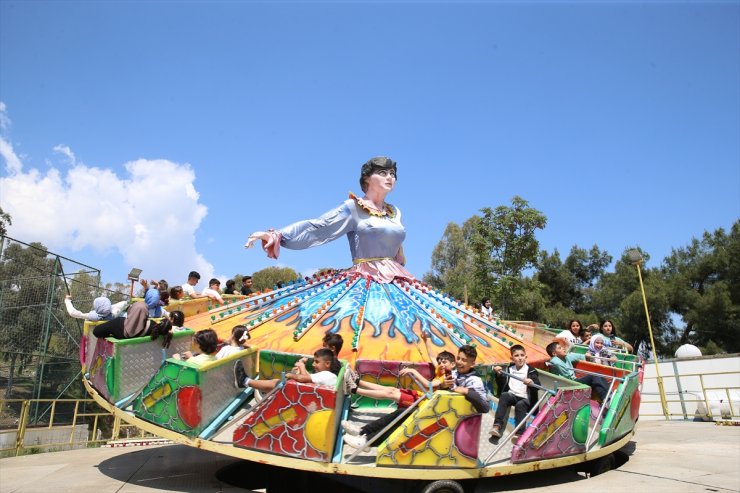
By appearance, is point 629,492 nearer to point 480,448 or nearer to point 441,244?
point 480,448

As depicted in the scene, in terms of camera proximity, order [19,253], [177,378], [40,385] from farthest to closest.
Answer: [19,253] → [40,385] → [177,378]

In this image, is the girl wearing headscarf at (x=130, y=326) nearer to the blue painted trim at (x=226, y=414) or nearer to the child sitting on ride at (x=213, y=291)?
the blue painted trim at (x=226, y=414)

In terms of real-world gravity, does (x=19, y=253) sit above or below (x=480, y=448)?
above

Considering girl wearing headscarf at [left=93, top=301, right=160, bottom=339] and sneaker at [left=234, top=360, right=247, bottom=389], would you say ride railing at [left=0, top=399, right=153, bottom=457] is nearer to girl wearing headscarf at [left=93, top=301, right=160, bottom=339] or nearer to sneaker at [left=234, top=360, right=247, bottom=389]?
girl wearing headscarf at [left=93, top=301, right=160, bottom=339]

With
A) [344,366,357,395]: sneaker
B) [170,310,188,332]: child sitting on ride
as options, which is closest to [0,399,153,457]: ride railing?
[170,310,188,332]: child sitting on ride

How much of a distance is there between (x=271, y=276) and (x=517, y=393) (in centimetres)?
3302

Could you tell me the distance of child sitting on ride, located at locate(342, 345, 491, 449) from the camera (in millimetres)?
4121

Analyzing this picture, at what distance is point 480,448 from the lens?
4586 mm

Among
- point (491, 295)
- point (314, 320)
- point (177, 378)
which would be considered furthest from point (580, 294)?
point (177, 378)

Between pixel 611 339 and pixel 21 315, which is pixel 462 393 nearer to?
pixel 611 339

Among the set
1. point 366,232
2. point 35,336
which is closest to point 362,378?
point 366,232

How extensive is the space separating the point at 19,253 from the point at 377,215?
1008cm

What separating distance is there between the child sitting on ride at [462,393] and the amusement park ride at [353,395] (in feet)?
0.29

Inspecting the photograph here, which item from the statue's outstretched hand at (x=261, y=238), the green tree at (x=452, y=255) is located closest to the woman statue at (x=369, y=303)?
the statue's outstretched hand at (x=261, y=238)
